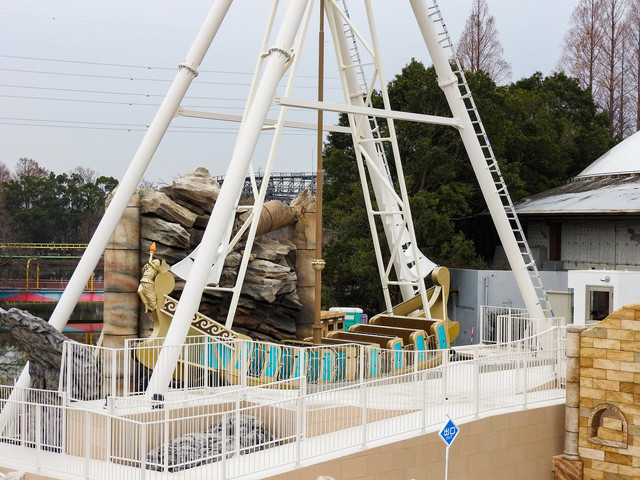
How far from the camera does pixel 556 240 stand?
33188mm

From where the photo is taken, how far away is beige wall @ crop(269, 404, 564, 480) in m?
13.8

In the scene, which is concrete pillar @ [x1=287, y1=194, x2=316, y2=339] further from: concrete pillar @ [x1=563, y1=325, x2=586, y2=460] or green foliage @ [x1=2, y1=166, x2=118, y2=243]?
green foliage @ [x1=2, y1=166, x2=118, y2=243]

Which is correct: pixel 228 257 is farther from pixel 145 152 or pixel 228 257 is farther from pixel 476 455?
pixel 476 455

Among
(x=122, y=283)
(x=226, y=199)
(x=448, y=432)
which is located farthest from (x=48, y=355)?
(x=122, y=283)

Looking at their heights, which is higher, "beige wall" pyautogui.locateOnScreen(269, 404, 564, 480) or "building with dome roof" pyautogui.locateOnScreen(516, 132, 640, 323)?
"building with dome roof" pyautogui.locateOnScreen(516, 132, 640, 323)

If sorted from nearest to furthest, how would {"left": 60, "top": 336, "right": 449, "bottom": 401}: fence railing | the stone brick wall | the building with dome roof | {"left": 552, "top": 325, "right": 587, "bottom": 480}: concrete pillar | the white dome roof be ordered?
the stone brick wall < {"left": 60, "top": 336, "right": 449, "bottom": 401}: fence railing < {"left": 552, "top": 325, "right": 587, "bottom": 480}: concrete pillar < the building with dome roof < the white dome roof

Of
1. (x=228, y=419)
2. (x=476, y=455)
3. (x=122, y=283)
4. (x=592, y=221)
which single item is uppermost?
(x=592, y=221)

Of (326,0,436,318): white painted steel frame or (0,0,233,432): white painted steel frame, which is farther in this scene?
(326,0,436,318): white painted steel frame

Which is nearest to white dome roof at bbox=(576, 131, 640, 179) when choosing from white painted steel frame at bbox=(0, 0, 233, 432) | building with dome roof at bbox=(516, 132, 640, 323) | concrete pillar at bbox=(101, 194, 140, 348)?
building with dome roof at bbox=(516, 132, 640, 323)

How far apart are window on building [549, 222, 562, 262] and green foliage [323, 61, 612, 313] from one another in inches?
96.1

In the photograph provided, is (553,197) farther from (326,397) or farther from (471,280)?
(326,397)

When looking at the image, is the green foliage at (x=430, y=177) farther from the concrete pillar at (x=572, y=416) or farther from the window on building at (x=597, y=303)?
the concrete pillar at (x=572, y=416)

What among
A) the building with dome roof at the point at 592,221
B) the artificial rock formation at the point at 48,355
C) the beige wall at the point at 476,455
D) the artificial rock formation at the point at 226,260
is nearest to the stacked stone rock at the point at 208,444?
the beige wall at the point at 476,455

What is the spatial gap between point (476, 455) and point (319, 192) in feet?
22.0
